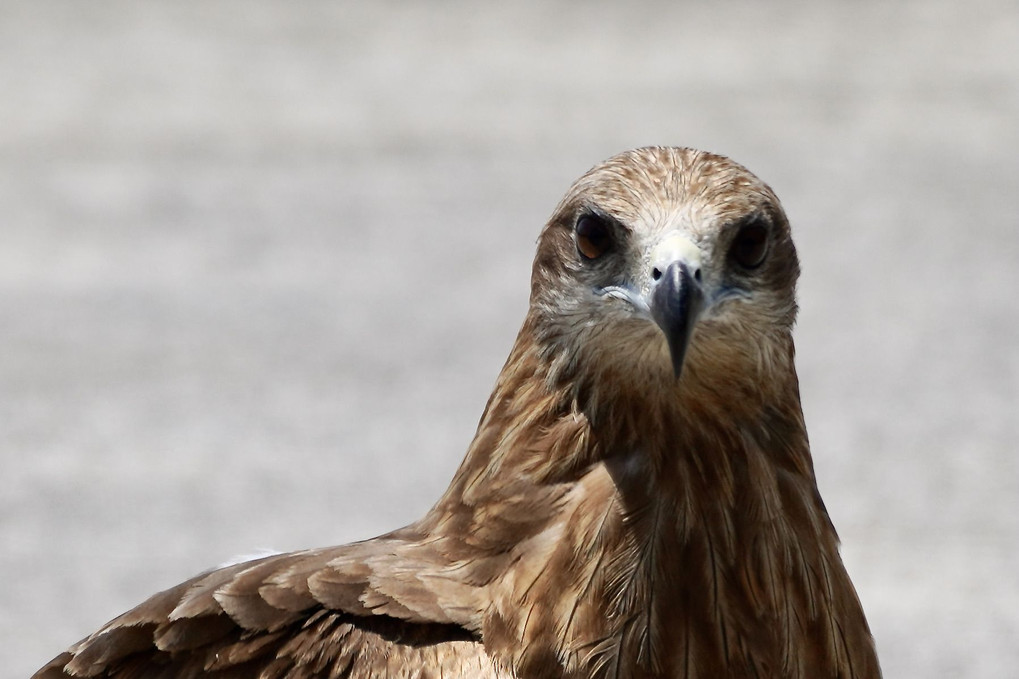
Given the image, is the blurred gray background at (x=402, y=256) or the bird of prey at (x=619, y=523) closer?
the bird of prey at (x=619, y=523)

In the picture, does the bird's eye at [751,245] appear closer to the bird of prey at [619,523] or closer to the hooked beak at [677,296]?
the bird of prey at [619,523]

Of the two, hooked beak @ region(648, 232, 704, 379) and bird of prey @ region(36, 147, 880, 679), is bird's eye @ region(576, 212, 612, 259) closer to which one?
bird of prey @ region(36, 147, 880, 679)

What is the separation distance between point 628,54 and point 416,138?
327 centimetres

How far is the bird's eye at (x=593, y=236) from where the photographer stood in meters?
3.15

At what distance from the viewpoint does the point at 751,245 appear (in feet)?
10.3

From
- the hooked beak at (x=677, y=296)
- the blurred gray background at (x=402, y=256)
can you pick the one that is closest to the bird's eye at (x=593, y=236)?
the hooked beak at (x=677, y=296)

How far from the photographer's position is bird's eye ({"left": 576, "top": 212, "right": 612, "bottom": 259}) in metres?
3.15

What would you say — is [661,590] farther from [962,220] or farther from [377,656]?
[962,220]

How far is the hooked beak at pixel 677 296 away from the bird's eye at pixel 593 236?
0.56 ft

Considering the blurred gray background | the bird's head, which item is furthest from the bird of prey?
the blurred gray background

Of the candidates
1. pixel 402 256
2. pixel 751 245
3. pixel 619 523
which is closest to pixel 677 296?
pixel 751 245

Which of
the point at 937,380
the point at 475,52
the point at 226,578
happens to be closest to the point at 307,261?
the point at 937,380

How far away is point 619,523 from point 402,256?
22.9 ft

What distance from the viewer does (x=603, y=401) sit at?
3148 millimetres
